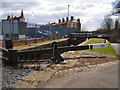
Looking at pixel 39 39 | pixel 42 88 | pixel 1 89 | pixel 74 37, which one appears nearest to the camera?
pixel 42 88

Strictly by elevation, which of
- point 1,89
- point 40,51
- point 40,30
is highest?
point 40,30

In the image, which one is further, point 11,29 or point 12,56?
point 11,29

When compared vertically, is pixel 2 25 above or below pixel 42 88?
above

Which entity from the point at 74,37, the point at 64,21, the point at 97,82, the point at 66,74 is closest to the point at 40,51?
the point at 66,74

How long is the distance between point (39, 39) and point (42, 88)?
50.5ft

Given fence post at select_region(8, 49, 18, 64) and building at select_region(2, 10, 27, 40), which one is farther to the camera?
building at select_region(2, 10, 27, 40)

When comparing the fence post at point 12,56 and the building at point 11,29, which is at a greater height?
the building at point 11,29

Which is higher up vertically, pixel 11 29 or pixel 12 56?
pixel 11 29

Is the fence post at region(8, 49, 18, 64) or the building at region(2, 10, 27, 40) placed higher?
the building at region(2, 10, 27, 40)

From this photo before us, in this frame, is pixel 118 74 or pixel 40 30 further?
pixel 40 30

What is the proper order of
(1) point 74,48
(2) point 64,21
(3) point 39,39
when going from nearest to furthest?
(1) point 74,48, (3) point 39,39, (2) point 64,21

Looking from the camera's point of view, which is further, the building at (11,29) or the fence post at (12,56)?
the building at (11,29)

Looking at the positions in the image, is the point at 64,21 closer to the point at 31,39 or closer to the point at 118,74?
the point at 31,39

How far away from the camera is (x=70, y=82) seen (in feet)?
13.2
